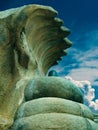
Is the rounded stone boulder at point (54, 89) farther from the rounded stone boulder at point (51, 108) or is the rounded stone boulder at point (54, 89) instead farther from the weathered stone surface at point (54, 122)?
the weathered stone surface at point (54, 122)

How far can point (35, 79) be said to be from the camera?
11.0 metres

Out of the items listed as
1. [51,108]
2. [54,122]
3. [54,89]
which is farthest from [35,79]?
[54,122]

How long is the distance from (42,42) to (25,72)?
7.24ft

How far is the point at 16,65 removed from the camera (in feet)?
40.8

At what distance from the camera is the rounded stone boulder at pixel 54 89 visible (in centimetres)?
1038

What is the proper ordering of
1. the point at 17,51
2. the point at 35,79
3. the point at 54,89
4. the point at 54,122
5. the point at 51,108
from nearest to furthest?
the point at 54,122 → the point at 51,108 → the point at 54,89 → the point at 35,79 → the point at 17,51

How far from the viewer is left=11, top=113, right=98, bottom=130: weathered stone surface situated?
28.7ft

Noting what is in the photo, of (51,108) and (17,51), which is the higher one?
(17,51)

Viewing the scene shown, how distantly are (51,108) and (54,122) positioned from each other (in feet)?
1.79

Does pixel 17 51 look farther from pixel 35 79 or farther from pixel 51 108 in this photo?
pixel 51 108

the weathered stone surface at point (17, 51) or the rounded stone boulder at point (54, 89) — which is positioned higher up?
the weathered stone surface at point (17, 51)

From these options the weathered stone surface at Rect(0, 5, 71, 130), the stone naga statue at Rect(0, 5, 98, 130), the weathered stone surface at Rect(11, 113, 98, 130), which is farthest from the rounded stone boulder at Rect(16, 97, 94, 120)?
the weathered stone surface at Rect(0, 5, 71, 130)

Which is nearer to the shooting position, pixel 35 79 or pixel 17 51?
pixel 35 79

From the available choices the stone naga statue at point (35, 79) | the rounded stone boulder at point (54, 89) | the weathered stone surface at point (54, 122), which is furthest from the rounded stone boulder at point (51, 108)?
the rounded stone boulder at point (54, 89)
